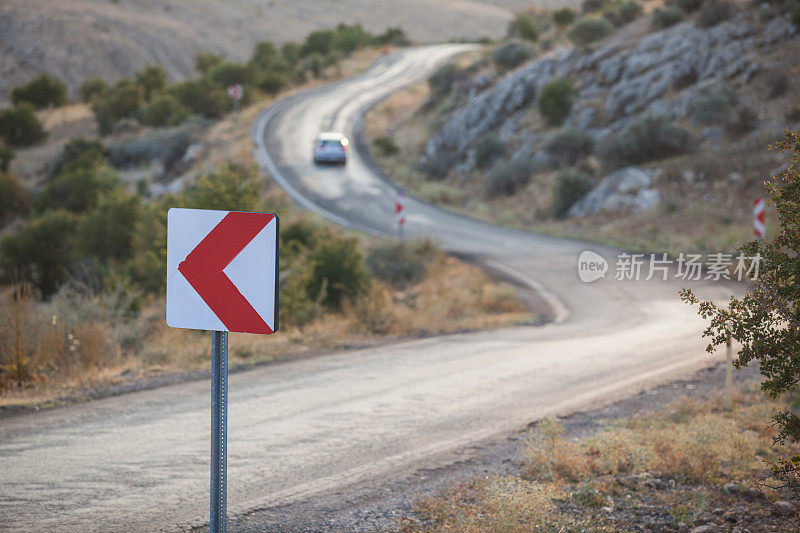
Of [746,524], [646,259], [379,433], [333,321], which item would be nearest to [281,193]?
[646,259]

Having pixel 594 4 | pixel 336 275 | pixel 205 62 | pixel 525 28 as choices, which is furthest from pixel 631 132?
pixel 205 62

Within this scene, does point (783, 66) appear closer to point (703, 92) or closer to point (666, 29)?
point (703, 92)

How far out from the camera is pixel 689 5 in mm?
33688

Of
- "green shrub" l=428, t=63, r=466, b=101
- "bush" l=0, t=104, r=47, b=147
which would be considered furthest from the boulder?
"bush" l=0, t=104, r=47, b=147

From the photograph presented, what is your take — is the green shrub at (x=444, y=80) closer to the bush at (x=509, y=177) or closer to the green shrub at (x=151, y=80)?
the bush at (x=509, y=177)

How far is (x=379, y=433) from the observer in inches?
280

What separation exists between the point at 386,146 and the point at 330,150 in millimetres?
4657

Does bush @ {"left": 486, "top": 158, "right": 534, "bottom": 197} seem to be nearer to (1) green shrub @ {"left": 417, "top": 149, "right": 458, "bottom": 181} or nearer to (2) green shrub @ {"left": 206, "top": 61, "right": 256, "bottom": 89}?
(1) green shrub @ {"left": 417, "top": 149, "right": 458, "bottom": 181}

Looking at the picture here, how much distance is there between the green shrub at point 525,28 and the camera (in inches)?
2047

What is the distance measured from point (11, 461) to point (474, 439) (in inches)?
166

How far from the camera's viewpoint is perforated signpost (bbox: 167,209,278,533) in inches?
146

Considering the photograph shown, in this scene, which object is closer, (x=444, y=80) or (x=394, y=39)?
(x=444, y=80)

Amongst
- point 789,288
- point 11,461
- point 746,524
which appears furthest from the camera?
point 11,461

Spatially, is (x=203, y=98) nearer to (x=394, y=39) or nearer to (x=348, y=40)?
(x=348, y=40)
